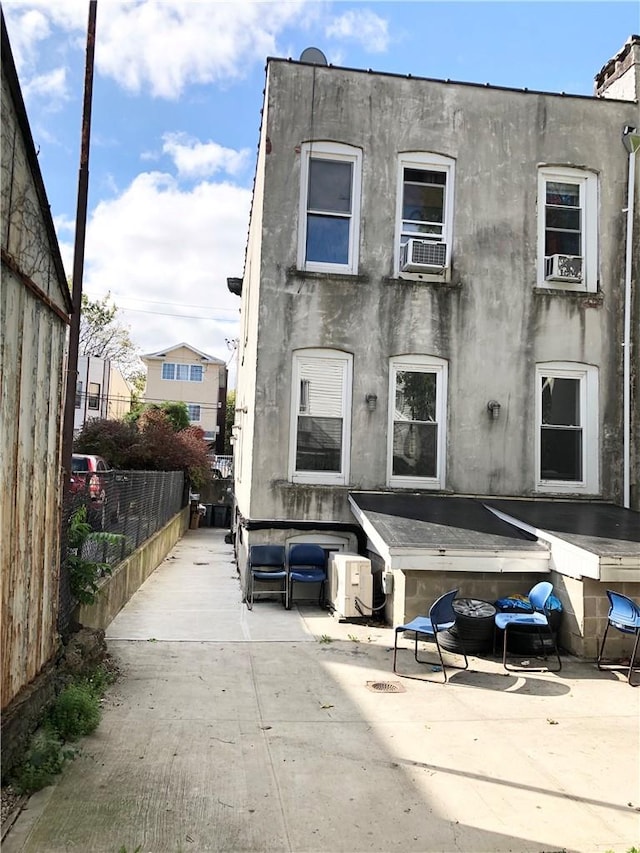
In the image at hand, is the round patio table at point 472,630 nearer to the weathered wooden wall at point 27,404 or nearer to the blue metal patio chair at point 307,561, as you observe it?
the blue metal patio chair at point 307,561

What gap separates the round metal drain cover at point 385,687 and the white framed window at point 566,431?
548cm

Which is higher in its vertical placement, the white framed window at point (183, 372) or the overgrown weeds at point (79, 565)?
the white framed window at point (183, 372)

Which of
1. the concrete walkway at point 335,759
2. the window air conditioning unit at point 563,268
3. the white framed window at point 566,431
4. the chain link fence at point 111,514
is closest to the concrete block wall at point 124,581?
the chain link fence at point 111,514

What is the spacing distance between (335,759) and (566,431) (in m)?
7.74

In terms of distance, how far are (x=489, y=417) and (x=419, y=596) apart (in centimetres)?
359

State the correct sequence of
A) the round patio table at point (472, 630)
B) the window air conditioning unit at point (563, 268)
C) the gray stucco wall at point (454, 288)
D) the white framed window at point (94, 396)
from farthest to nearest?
the white framed window at point (94, 396)
the window air conditioning unit at point (563, 268)
the gray stucco wall at point (454, 288)
the round patio table at point (472, 630)

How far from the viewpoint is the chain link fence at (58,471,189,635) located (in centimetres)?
636

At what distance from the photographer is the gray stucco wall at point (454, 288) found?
10.3 m

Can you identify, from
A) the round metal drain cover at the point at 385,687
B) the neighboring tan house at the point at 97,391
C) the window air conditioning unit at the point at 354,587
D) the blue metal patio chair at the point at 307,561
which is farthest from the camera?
the neighboring tan house at the point at 97,391

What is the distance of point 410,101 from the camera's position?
423 inches

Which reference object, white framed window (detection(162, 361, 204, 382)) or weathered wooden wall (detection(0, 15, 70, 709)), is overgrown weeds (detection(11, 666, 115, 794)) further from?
white framed window (detection(162, 361, 204, 382))

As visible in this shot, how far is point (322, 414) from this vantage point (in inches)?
410

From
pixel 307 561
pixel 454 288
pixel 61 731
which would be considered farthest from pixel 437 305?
pixel 61 731

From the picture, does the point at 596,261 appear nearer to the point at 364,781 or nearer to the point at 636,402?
the point at 636,402
